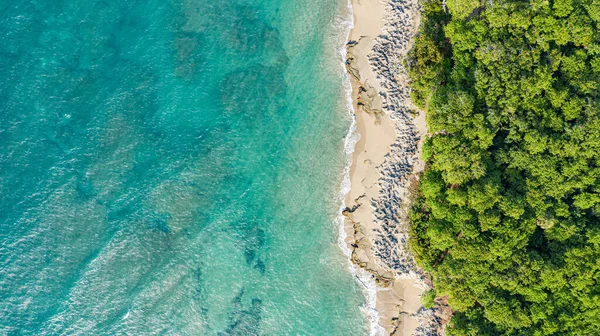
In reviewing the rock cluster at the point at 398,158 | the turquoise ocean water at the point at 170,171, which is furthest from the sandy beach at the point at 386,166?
the turquoise ocean water at the point at 170,171

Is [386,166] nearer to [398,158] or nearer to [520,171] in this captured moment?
[398,158]

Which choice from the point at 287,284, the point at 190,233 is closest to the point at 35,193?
the point at 190,233

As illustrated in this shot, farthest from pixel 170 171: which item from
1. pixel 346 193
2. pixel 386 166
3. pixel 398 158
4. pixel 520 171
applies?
pixel 520 171

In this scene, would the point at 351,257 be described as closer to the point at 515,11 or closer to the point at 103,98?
the point at 515,11

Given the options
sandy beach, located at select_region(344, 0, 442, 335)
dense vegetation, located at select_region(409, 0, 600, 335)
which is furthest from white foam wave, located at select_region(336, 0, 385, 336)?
dense vegetation, located at select_region(409, 0, 600, 335)

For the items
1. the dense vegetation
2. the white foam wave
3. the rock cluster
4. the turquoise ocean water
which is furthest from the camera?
the turquoise ocean water

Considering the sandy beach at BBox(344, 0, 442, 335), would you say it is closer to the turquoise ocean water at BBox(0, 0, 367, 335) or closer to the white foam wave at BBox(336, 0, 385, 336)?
the white foam wave at BBox(336, 0, 385, 336)
